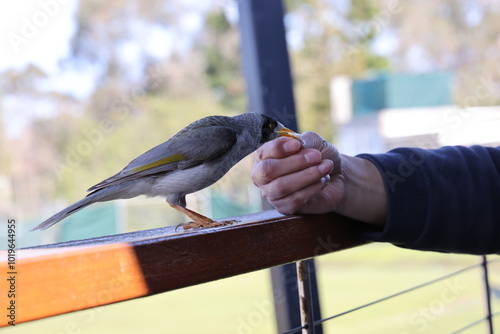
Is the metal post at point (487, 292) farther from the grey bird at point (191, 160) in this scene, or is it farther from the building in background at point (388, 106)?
the building in background at point (388, 106)

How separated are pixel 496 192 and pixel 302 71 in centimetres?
1566

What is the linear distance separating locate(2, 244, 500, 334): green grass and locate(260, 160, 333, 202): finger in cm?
752

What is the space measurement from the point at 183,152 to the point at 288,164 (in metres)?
0.37

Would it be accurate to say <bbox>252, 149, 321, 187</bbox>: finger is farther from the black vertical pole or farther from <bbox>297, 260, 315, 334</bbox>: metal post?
the black vertical pole

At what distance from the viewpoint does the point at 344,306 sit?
10922mm

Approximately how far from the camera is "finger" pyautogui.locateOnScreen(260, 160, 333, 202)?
1003mm

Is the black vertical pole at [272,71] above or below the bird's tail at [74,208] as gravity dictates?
above

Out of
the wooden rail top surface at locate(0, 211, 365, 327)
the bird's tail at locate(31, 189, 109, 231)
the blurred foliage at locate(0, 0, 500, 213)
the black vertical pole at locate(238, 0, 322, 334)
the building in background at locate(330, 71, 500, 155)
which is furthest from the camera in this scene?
the building in background at locate(330, 71, 500, 155)

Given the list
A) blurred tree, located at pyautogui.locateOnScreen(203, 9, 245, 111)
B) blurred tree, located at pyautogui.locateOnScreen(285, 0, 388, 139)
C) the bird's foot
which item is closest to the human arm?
the bird's foot

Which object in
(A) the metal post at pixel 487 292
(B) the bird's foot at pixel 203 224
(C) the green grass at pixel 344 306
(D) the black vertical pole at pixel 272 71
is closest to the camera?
(B) the bird's foot at pixel 203 224

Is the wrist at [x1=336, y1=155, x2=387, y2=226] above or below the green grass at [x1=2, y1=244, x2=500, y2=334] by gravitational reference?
above

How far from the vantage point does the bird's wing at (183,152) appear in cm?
126

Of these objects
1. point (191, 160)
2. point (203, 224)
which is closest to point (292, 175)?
point (203, 224)

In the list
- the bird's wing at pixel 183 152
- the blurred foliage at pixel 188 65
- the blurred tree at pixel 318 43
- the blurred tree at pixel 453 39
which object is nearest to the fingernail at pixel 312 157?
the bird's wing at pixel 183 152
